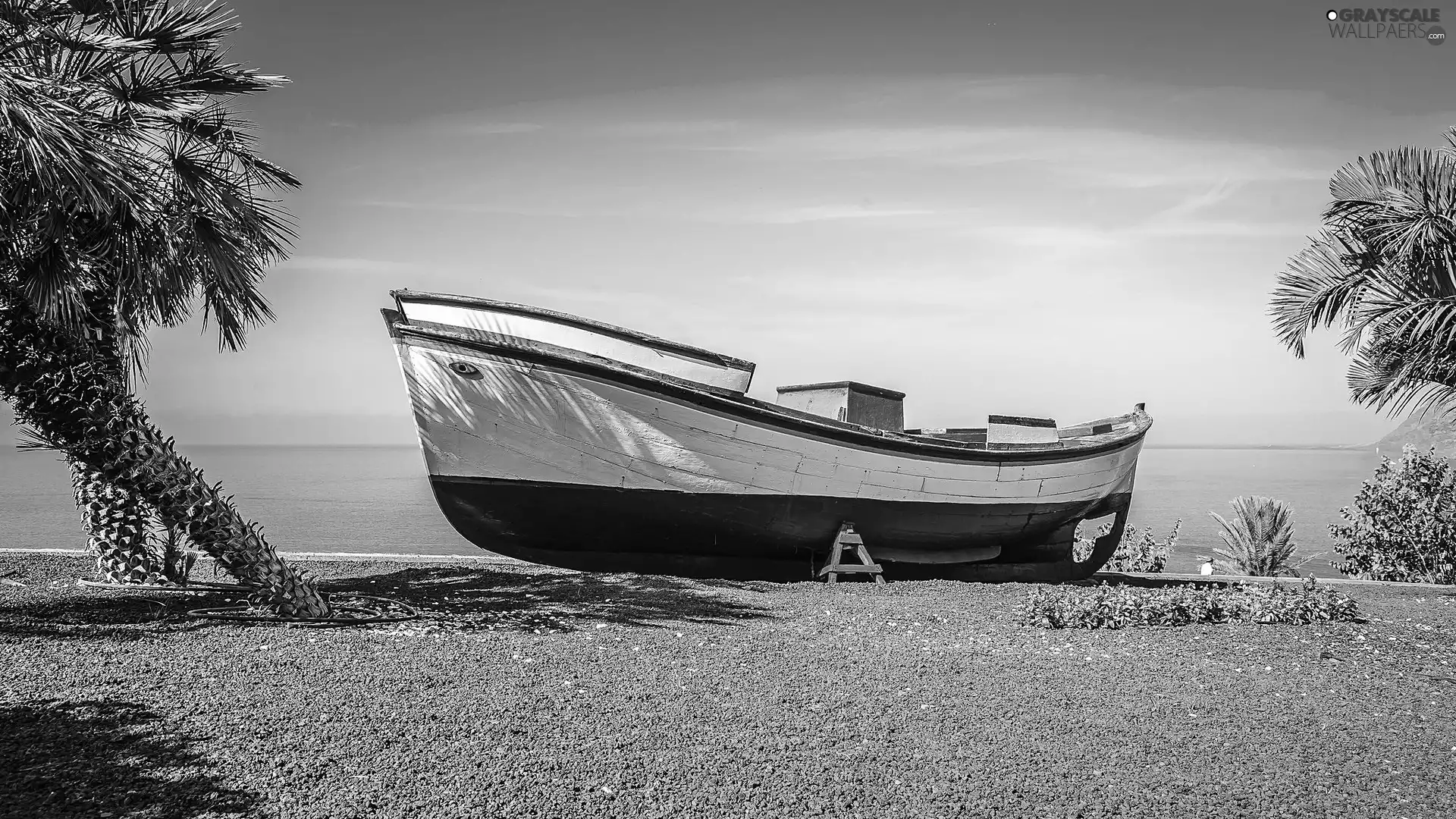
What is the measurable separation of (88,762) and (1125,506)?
1298 cm

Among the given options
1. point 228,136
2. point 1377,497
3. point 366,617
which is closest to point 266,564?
point 366,617

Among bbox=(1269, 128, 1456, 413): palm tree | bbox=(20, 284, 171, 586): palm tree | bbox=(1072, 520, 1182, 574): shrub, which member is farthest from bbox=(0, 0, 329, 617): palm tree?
bbox=(1072, 520, 1182, 574): shrub

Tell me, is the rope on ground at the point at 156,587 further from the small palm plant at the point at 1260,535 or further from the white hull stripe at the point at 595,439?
the small palm plant at the point at 1260,535

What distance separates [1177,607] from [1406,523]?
8704mm

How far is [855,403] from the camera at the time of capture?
35.0ft

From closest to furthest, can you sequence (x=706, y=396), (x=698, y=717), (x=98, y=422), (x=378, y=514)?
(x=698, y=717)
(x=98, y=422)
(x=706, y=396)
(x=378, y=514)

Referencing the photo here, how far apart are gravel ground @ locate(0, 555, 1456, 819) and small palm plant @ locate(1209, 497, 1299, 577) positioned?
11474 millimetres

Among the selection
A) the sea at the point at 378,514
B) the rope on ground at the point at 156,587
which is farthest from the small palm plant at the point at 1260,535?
the rope on ground at the point at 156,587

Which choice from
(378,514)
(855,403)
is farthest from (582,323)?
(378,514)

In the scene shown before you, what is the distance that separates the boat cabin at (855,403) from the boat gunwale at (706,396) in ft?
2.04

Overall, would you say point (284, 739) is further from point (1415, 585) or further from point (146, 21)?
point (1415, 585)

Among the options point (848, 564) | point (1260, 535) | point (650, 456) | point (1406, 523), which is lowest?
point (848, 564)

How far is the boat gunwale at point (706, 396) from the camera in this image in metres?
8.65

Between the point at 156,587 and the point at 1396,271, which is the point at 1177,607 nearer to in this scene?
the point at 1396,271
